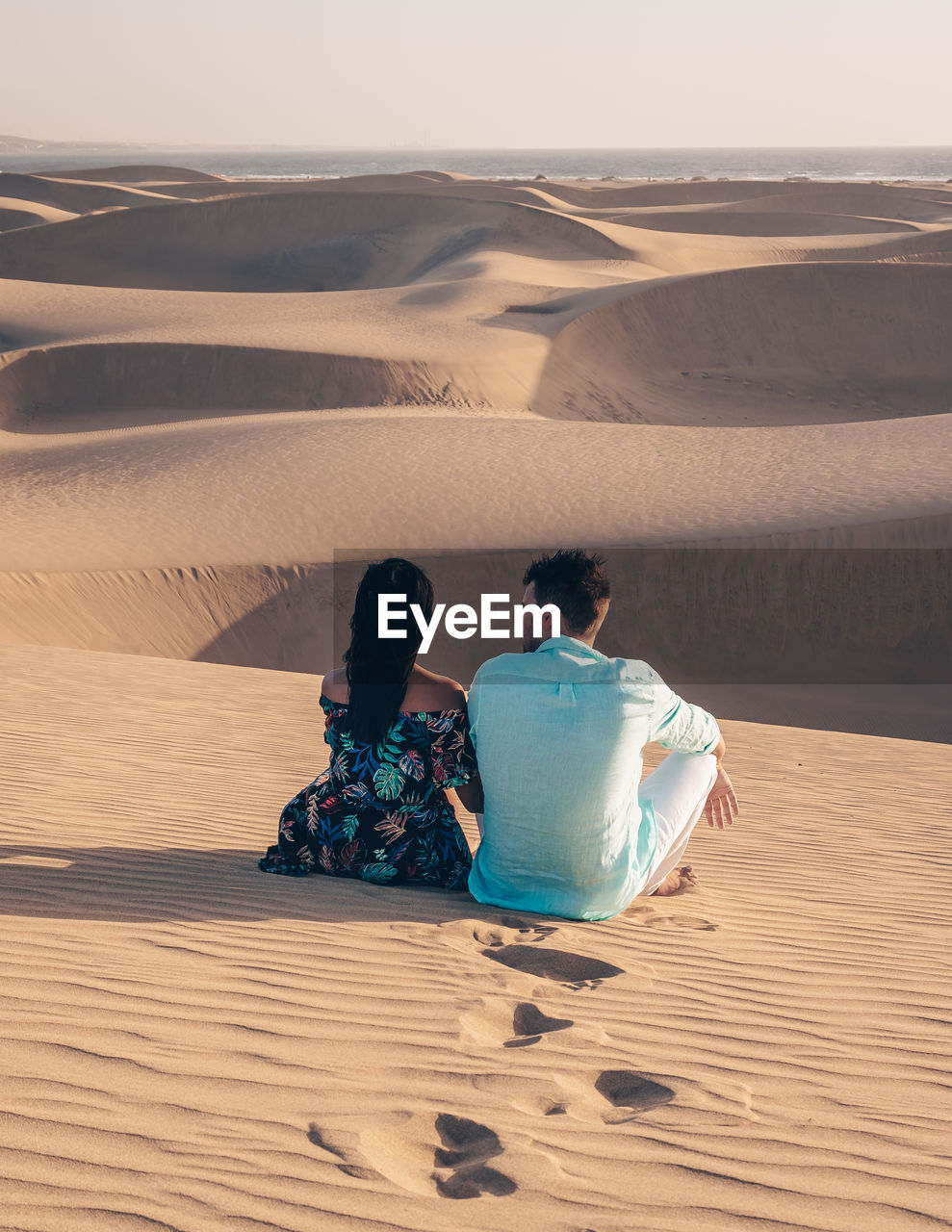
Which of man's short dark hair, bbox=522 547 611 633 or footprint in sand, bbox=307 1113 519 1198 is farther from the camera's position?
man's short dark hair, bbox=522 547 611 633

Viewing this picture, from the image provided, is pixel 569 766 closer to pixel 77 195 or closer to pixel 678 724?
pixel 678 724

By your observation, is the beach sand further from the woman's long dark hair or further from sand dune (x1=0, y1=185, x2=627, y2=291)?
sand dune (x1=0, y1=185, x2=627, y2=291)

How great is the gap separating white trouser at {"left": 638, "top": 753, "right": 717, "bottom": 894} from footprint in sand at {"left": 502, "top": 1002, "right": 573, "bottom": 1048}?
3.31ft

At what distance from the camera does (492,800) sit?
3.99 meters

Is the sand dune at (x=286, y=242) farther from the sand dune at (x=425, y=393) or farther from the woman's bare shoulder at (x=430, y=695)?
the woman's bare shoulder at (x=430, y=695)

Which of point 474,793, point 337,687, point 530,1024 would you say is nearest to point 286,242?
point 337,687

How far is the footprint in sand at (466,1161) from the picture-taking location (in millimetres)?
2488

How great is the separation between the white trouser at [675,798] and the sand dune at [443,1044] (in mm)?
202

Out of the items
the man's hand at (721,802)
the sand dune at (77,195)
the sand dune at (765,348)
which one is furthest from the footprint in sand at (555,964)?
the sand dune at (77,195)

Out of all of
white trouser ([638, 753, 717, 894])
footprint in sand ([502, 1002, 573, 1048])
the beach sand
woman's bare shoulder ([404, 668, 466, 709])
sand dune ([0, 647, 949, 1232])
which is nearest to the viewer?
sand dune ([0, 647, 949, 1232])

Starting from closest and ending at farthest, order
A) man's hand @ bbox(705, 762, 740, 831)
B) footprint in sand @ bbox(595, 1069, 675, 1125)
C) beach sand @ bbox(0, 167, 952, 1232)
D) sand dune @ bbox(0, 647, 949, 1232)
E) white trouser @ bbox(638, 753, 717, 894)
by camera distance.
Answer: sand dune @ bbox(0, 647, 949, 1232)
beach sand @ bbox(0, 167, 952, 1232)
footprint in sand @ bbox(595, 1069, 675, 1125)
white trouser @ bbox(638, 753, 717, 894)
man's hand @ bbox(705, 762, 740, 831)

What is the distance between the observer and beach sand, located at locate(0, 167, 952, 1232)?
2.60 m

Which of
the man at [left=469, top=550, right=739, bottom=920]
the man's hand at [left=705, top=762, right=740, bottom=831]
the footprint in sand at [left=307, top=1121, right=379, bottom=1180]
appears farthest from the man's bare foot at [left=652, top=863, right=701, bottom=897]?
the footprint in sand at [left=307, top=1121, right=379, bottom=1180]

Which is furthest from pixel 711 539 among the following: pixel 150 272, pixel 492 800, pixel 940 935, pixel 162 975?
pixel 150 272
